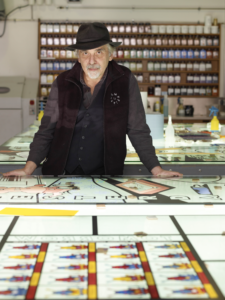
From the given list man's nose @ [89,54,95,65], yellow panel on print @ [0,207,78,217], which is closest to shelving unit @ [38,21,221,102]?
man's nose @ [89,54,95,65]

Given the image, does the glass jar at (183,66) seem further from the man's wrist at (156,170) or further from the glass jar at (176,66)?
the man's wrist at (156,170)

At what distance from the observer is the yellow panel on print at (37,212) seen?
1.21 m

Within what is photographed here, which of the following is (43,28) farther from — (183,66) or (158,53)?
(183,66)

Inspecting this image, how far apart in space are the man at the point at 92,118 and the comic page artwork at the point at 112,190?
1.58 ft

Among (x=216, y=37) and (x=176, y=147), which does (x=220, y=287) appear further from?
(x=216, y=37)

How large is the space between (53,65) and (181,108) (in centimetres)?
249

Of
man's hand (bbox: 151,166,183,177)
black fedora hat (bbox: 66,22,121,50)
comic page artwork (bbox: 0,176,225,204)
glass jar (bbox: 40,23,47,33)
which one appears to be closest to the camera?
comic page artwork (bbox: 0,176,225,204)

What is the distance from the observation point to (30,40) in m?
6.93

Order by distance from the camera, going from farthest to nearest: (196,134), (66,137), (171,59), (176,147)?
1. (171,59)
2. (196,134)
3. (176,147)
4. (66,137)

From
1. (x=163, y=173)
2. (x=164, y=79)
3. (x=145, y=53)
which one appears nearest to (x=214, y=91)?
(x=164, y=79)

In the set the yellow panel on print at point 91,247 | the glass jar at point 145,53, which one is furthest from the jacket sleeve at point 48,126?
the glass jar at point 145,53

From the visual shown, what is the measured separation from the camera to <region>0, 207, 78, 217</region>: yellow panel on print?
121 centimetres

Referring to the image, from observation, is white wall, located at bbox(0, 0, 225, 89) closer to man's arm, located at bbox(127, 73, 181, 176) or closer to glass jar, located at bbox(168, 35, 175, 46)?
glass jar, located at bbox(168, 35, 175, 46)

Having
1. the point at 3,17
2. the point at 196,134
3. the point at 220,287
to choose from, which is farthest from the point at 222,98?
the point at 220,287
